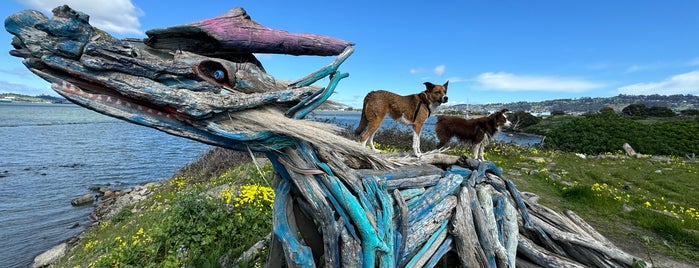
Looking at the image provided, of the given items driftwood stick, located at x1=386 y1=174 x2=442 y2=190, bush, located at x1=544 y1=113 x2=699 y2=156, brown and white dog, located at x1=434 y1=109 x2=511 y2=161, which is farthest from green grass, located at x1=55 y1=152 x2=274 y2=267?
bush, located at x1=544 y1=113 x2=699 y2=156

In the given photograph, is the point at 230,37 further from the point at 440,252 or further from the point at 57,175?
the point at 57,175

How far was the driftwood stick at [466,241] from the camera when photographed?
3.11m

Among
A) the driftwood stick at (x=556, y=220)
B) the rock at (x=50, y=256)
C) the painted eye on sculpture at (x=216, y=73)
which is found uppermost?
the painted eye on sculpture at (x=216, y=73)

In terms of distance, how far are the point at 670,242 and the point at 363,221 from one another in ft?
21.1

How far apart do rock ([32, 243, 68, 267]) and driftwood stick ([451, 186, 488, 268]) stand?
1029cm

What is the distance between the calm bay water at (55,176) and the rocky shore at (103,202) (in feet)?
1.10

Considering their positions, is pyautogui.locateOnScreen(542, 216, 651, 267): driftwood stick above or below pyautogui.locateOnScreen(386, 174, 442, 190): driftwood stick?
below

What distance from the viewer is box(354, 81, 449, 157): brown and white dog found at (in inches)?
197

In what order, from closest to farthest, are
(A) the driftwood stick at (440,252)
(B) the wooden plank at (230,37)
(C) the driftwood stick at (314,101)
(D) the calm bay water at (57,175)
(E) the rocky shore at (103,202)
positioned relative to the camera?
(B) the wooden plank at (230,37), (C) the driftwood stick at (314,101), (A) the driftwood stick at (440,252), (E) the rocky shore at (103,202), (D) the calm bay water at (57,175)

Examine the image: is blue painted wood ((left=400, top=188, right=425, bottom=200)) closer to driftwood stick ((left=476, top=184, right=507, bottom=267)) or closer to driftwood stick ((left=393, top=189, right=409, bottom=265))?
driftwood stick ((left=393, top=189, right=409, bottom=265))

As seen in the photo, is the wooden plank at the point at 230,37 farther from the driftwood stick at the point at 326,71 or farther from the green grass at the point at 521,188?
the green grass at the point at 521,188

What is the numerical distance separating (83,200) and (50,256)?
17.6ft

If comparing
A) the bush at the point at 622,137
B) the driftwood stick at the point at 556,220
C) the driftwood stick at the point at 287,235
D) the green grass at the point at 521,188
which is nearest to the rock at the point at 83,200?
the green grass at the point at 521,188

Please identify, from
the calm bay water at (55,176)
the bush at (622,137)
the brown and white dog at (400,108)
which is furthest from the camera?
the bush at (622,137)
